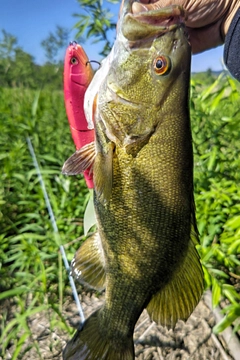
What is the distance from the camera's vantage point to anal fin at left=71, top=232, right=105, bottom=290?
1514 millimetres

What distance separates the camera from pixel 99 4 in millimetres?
2621

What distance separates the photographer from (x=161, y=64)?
3.93ft

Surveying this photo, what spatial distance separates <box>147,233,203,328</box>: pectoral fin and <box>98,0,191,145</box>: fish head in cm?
48

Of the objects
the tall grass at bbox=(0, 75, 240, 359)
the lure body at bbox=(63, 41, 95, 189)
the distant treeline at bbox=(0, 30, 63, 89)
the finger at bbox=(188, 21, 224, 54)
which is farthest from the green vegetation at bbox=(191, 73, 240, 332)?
the distant treeline at bbox=(0, 30, 63, 89)

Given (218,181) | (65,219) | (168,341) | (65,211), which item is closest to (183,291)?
(168,341)

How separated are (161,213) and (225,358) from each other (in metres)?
1.27

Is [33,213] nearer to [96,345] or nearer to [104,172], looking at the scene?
[96,345]

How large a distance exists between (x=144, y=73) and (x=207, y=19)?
923 millimetres

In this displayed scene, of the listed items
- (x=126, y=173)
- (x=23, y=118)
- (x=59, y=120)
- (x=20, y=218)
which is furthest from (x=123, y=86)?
(x=59, y=120)

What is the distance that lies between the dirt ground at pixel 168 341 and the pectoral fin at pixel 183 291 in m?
0.95

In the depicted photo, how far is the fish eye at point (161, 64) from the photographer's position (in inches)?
47.0

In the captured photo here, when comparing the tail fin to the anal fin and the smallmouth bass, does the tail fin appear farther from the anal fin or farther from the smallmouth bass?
the anal fin

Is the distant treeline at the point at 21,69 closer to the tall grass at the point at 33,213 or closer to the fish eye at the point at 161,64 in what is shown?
the tall grass at the point at 33,213

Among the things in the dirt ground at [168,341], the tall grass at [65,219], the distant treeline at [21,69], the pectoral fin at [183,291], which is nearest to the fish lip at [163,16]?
the pectoral fin at [183,291]
